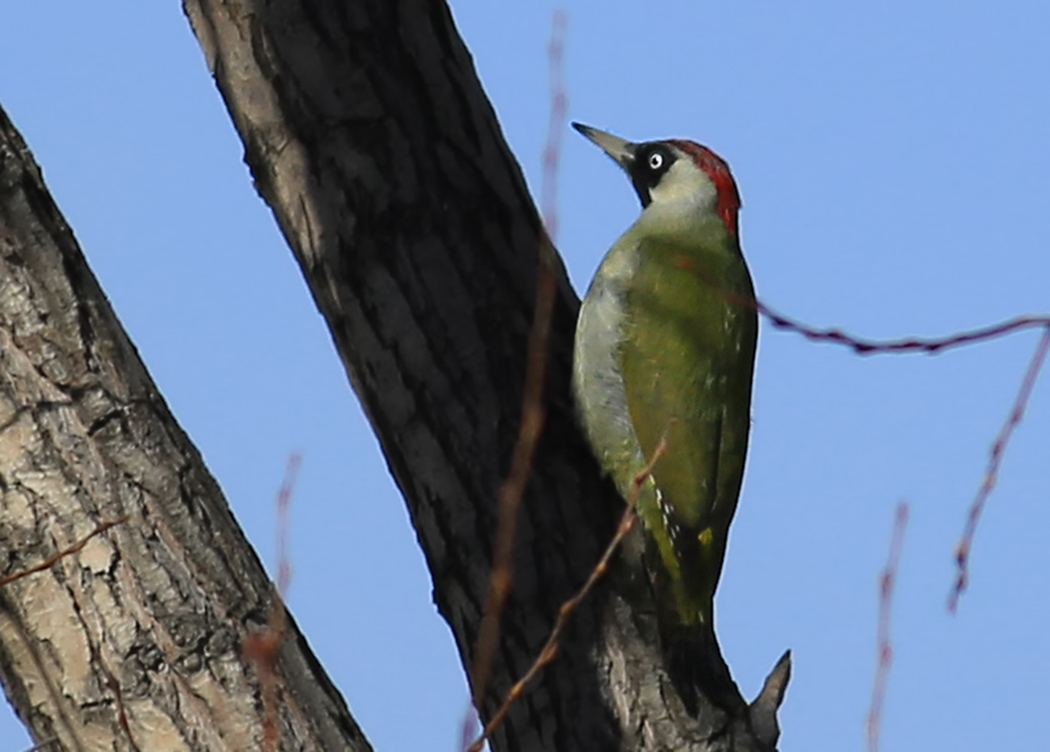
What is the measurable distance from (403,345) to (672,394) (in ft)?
4.85

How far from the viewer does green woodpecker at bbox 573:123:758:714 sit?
4594 millimetres

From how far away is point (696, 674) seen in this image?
3.83 meters

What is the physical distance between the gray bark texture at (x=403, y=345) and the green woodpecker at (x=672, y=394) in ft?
1.77

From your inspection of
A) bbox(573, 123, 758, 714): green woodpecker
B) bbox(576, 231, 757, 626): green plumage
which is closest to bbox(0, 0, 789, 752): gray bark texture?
bbox(573, 123, 758, 714): green woodpecker

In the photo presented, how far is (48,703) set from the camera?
289 centimetres

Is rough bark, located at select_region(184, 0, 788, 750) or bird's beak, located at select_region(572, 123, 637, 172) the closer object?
A: rough bark, located at select_region(184, 0, 788, 750)

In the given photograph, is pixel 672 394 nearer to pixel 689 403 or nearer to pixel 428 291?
pixel 689 403

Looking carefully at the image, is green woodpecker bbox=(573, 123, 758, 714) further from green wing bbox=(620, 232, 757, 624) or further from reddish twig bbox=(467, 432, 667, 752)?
reddish twig bbox=(467, 432, 667, 752)

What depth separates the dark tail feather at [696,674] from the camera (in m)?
3.78

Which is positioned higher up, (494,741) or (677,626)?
(677,626)

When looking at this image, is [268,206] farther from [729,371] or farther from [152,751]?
[729,371]

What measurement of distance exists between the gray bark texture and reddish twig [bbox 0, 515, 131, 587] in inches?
5.1

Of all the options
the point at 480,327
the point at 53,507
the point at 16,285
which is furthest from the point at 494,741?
the point at 16,285

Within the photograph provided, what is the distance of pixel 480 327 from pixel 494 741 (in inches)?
37.3
